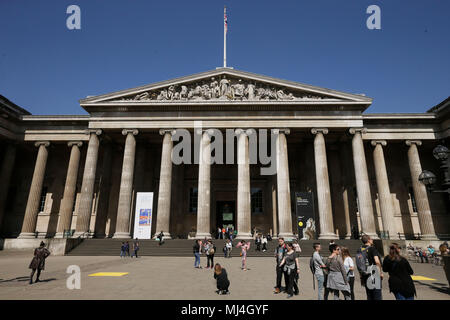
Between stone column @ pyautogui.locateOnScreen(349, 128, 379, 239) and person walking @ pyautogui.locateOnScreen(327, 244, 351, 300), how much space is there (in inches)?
790

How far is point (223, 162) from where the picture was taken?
106 ft

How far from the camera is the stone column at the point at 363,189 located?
23.5 meters

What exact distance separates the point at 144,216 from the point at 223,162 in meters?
12.8

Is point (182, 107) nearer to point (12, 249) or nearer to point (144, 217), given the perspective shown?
point (144, 217)

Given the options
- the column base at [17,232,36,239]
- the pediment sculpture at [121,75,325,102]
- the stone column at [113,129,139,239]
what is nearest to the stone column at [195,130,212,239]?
the pediment sculpture at [121,75,325,102]

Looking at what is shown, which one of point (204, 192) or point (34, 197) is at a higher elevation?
point (204, 192)

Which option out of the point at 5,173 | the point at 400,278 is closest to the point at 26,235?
the point at 5,173

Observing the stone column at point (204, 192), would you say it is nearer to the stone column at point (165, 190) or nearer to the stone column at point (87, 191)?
the stone column at point (165, 190)

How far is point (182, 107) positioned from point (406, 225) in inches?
1110

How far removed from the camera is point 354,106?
25609mm

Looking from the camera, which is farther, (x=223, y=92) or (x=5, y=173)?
(x=5, y=173)

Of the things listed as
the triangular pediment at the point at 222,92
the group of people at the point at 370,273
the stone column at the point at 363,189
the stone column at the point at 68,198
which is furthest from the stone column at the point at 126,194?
the stone column at the point at 363,189

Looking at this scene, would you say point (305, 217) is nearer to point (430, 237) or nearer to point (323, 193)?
point (323, 193)

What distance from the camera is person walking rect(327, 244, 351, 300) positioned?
19.8ft
